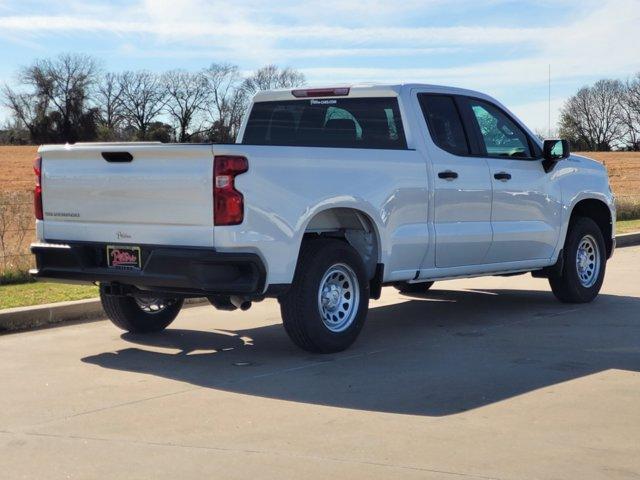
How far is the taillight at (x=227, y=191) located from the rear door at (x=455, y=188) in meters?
2.16

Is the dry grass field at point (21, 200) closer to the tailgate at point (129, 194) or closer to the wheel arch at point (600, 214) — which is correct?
the tailgate at point (129, 194)

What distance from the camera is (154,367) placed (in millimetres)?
7348

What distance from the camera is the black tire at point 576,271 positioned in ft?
33.1

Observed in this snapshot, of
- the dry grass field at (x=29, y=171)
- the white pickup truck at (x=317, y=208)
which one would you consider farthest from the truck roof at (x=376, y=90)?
the dry grass field at (x=29, y=171)

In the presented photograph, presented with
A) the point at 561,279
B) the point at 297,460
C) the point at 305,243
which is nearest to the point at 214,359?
the point at 305,243

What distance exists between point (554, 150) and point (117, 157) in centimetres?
437

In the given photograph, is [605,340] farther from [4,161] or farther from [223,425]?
[4,161]

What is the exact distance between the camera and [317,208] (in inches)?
289

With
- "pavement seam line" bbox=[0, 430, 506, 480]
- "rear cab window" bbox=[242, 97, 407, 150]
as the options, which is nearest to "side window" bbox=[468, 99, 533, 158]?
"rear cab window" bbox=[242, 97, 407, 150]

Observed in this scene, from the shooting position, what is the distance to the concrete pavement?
16.3 ft

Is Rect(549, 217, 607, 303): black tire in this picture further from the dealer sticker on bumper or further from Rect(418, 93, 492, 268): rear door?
the dealer sticker on bumper

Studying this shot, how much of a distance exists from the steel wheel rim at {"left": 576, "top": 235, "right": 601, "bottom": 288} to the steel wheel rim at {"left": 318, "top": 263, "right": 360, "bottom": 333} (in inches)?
132

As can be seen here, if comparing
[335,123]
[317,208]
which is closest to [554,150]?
[335,123]

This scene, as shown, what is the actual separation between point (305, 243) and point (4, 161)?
43.5 metres
